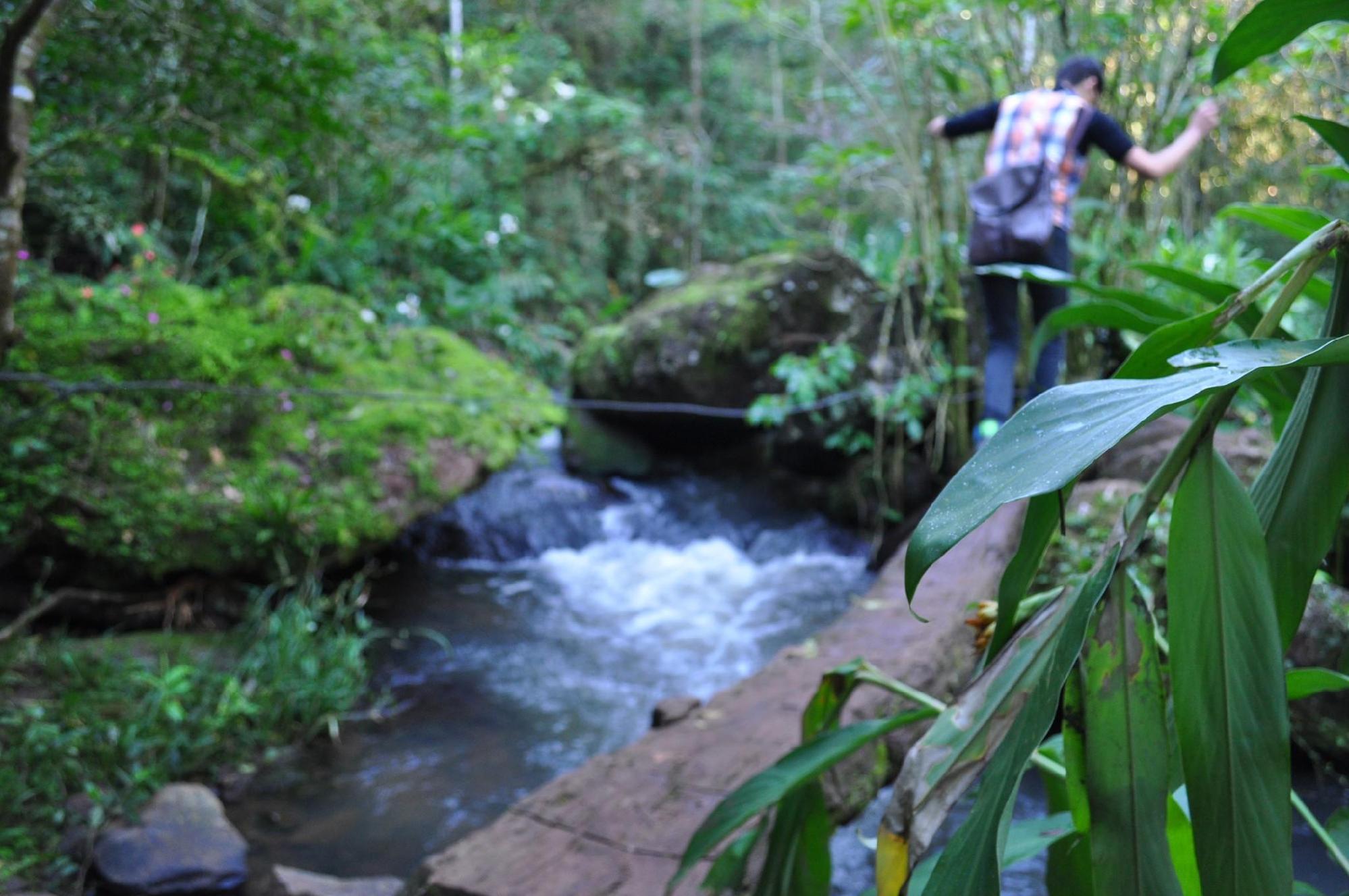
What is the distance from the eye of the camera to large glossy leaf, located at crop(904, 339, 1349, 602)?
493 millimetres

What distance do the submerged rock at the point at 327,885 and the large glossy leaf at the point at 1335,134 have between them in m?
2.44

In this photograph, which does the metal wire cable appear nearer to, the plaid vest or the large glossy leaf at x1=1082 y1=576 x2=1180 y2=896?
the plaid vest

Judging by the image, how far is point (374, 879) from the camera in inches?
97.3

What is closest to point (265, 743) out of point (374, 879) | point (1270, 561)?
point (374, 879)

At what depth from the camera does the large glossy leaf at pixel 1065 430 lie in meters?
0.49

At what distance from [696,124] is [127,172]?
778 centimetres

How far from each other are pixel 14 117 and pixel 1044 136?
3.04 m

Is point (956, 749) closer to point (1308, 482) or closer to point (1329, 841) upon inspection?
point (1308, 482)

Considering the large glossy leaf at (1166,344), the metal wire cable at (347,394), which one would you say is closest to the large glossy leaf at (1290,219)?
the large glossy leaf at (1166,344)

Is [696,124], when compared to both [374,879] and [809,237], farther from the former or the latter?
[374,879]

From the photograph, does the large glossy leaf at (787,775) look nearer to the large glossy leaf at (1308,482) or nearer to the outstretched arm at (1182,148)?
the large glossy leaf at (1308,482)

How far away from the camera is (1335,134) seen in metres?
0.74

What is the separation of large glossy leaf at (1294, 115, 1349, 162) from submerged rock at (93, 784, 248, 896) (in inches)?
115

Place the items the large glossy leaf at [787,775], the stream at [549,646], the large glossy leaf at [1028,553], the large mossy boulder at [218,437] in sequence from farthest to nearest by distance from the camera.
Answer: the large mossy boulder at [218,437] → the stream at [549,646] → the large glossy leaf at [787,775] → the large glossy leaf at [1028,553]
